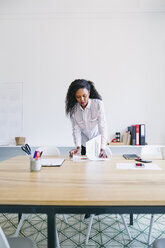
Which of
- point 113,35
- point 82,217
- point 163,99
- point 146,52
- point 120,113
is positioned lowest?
point 82,217

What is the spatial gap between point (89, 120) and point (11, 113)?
1.65 meters

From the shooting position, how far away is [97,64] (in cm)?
306

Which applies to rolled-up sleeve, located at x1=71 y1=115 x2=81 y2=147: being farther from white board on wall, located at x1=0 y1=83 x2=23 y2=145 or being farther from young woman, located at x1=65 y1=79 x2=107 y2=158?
white board on wall, located at x1=0 y1=83 x2=23 y2=145

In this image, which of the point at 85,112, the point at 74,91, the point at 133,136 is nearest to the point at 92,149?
the point at 85,112

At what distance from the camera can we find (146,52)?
3.06 m

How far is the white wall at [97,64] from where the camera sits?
3.05 metres

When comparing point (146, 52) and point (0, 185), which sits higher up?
point (146, 52)

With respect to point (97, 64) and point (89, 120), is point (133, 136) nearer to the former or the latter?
point (89, 120)

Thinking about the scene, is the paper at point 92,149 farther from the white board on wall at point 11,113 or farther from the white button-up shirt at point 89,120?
the white board on wall at point 11,113

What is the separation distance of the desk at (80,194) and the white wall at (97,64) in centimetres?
216

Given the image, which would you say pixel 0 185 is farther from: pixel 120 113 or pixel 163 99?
pixel 163 99

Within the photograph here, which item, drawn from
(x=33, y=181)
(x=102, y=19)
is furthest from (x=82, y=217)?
(x=102, y=19)

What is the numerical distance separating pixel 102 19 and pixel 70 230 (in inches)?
122

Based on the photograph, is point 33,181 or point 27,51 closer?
point 33,181
